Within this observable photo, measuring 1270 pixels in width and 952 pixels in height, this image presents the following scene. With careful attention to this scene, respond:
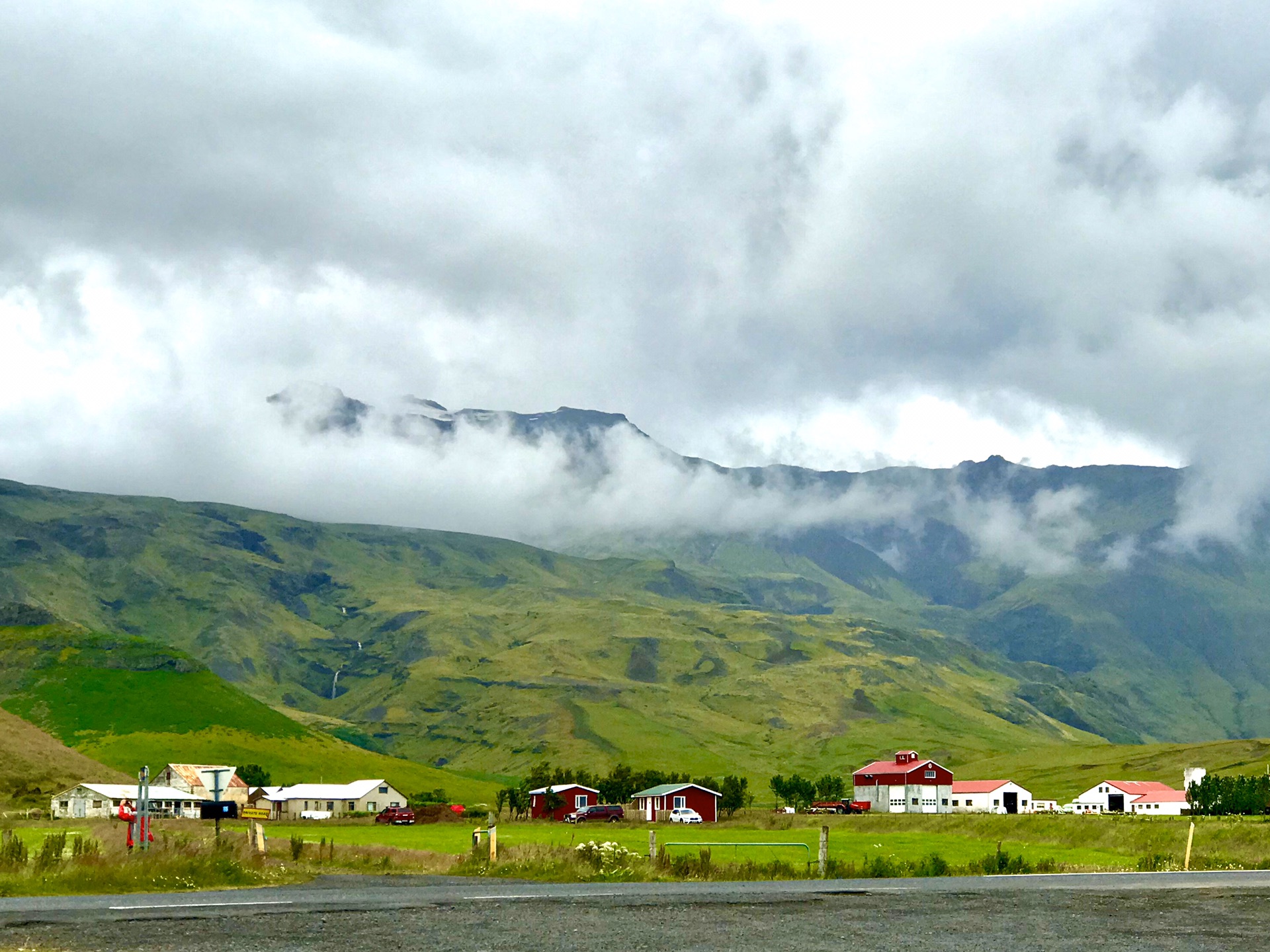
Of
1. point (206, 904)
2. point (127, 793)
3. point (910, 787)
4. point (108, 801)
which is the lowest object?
point (910, 787)

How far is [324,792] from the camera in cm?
18500

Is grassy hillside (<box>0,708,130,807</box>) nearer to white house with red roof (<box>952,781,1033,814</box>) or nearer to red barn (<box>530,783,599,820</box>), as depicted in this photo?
red barn (<box>530,783,599,820</box>)

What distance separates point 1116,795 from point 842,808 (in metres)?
38.6

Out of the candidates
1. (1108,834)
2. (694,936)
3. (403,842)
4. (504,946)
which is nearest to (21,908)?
(504,946)

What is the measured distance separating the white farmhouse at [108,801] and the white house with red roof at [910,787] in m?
85.4

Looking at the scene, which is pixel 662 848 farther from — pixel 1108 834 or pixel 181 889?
pixel 1108 834

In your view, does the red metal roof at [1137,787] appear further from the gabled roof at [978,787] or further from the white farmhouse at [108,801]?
the white farmhouse at [108,801]

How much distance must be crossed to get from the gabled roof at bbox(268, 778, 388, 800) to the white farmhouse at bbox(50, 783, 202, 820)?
3077 centimetres

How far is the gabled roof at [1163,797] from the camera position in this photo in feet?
522

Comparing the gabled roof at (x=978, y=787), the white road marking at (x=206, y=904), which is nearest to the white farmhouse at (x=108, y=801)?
the gabled roof at (x=978, y=787)

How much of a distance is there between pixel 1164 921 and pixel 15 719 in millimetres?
206306

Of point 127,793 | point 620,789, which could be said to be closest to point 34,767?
point 127,793

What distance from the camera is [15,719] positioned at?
196875 millimetres

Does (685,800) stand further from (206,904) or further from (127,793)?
(206,904)
